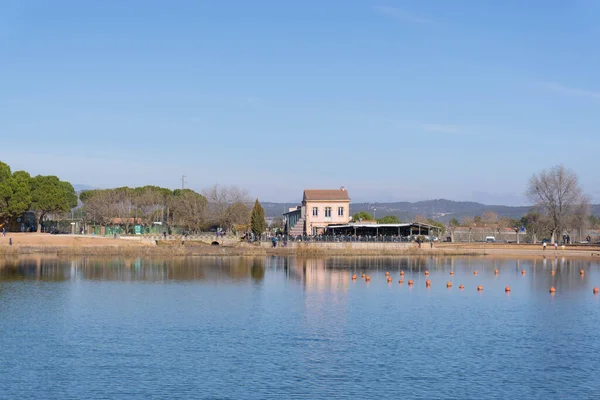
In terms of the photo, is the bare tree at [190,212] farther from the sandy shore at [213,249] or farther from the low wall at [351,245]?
the low wall at [351,245]

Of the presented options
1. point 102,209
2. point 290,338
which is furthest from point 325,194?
point 290,338

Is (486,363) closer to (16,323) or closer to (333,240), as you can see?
(16,323)

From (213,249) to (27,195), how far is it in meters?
36.8

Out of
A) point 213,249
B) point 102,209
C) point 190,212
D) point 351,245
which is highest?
point 102,209

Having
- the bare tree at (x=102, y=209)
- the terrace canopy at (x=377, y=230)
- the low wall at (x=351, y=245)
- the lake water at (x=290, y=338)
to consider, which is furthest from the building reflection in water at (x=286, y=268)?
the bare tree at (x=102, y=209)

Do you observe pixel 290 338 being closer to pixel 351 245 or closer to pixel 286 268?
pixel 286 268

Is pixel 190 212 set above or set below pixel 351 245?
above

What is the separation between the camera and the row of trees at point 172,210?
11144cm

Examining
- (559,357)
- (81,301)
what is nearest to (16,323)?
(81,301)

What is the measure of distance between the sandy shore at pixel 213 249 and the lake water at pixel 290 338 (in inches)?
750

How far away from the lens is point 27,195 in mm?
98688

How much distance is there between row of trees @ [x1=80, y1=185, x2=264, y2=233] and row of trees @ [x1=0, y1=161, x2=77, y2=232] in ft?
25.6

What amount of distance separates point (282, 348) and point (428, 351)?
18.7ft

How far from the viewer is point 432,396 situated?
21234 mm
